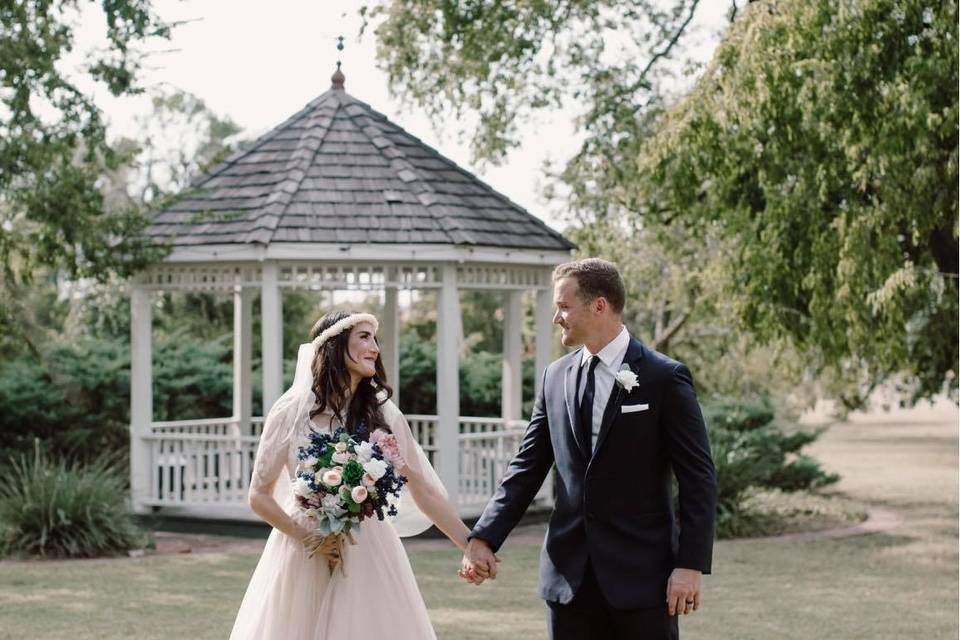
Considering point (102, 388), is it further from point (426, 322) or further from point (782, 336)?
point (426, 322)

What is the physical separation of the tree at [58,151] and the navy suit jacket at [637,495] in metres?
9.49

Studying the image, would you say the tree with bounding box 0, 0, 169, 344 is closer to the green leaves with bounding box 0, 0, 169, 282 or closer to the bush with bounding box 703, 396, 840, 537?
the green leaves with bounding box 0, 0, 169, 282

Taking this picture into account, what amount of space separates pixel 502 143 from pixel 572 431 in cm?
1289

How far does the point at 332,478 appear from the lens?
5648 millimetres

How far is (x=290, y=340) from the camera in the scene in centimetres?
2617

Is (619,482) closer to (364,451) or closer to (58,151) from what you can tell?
(364,451)

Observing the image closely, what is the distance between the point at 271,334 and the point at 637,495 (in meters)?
9.47

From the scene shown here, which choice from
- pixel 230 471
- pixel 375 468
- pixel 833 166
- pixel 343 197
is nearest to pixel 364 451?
pixel 375 468

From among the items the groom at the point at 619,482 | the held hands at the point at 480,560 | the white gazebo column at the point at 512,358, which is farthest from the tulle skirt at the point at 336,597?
the white gazebo column at the point at 512,358

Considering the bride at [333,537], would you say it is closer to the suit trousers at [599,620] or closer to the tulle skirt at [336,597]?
the tulle skirt at [336,597]

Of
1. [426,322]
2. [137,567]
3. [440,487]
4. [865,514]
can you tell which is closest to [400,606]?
[440,487]

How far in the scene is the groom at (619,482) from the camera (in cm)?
498

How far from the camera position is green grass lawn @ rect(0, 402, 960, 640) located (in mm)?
9523

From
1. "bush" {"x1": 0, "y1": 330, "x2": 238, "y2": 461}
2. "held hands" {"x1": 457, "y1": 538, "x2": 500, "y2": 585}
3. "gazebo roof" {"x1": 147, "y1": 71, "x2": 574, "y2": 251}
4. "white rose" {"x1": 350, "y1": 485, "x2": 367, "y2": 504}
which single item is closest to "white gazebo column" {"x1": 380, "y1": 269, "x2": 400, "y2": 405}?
"gazebo roof" {"x1": 147, "y1": 71, "x2": 574, "y2": 251}
